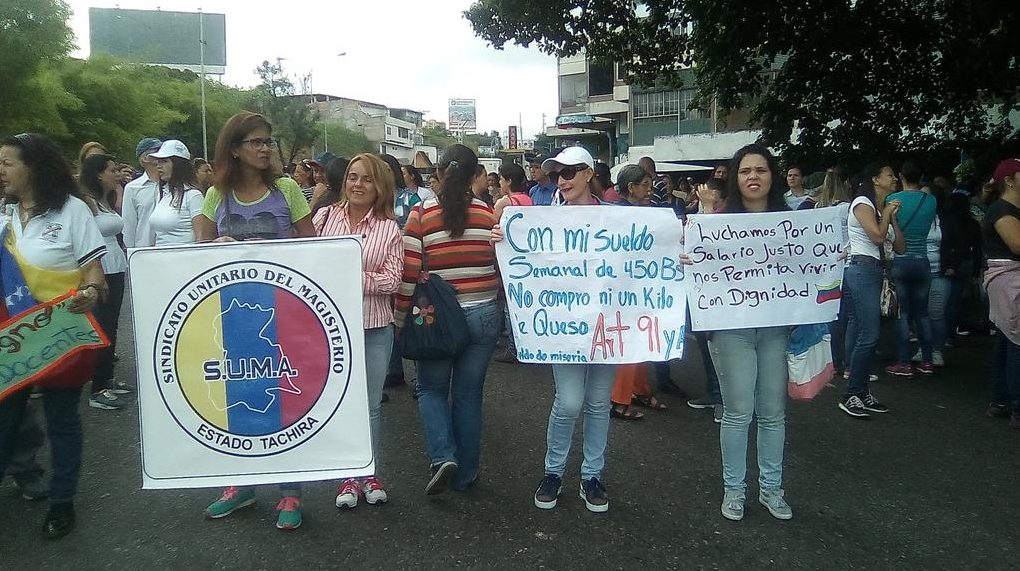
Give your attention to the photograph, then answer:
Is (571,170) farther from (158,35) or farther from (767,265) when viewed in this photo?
(158,35)

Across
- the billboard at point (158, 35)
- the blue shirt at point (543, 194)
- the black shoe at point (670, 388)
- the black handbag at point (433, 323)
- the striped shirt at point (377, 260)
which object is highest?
the billboard at point (158, 35)

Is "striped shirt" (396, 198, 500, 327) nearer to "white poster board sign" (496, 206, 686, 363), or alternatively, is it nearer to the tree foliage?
"white poster board sign" (496, 206, 686, 363)

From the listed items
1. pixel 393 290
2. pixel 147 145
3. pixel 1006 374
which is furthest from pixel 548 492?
pixel 147 145

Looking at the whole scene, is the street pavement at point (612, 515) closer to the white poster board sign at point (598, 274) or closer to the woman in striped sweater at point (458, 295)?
the woman in striped sweater at point (458, 295)

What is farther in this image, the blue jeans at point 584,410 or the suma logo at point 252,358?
the blue jeans at point 584,410

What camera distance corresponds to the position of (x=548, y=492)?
3.80 meters

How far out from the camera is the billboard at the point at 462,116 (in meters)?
128

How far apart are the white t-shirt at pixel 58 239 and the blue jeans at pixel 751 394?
3.15m

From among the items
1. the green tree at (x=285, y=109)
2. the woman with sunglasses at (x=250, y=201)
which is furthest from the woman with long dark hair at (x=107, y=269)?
the green tree at (x=285, y=109)

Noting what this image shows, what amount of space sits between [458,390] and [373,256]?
84cm

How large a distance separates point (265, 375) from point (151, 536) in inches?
39.1

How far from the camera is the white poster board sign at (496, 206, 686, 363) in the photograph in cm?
382

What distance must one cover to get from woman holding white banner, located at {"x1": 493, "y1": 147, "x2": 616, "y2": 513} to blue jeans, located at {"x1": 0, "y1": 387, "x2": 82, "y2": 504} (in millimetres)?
2255

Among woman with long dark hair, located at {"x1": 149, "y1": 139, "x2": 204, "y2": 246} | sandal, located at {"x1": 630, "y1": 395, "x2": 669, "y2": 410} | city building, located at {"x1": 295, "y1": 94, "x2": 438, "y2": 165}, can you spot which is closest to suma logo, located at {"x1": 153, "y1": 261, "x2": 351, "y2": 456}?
woman with long dark hair, located at {"x1": 149, "y1": 139, "x2": 204, "y2": 246}
